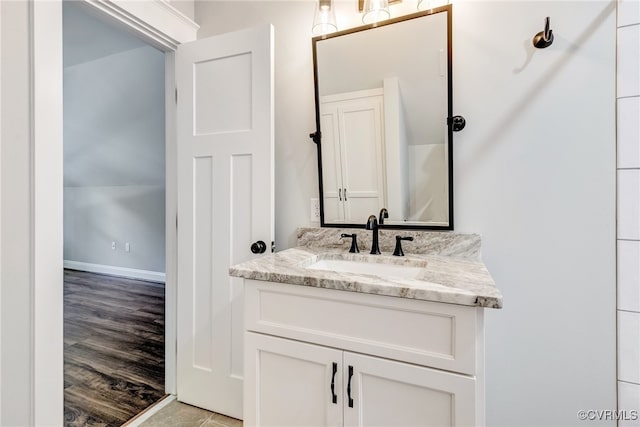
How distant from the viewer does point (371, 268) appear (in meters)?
1.31

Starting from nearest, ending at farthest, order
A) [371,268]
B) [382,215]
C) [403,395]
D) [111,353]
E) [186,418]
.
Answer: [403,395] < [371,268] < [382,215] < [186,418] < [111,353]

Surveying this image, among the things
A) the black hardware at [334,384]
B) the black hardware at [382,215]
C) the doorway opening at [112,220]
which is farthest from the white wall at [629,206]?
the doorway opening at [112,220]

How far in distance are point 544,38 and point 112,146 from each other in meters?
3.98

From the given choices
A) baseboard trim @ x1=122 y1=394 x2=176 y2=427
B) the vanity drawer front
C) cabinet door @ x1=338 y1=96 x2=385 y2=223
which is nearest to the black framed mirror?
cabinet door @ x1=338 y1=96 x2=385 y2=223

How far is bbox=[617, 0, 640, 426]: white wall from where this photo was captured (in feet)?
3.68

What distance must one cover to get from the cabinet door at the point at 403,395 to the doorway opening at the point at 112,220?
4.76ft

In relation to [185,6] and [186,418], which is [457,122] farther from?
[186,418]

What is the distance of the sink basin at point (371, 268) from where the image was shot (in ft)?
4.04

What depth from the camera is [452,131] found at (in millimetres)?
1343

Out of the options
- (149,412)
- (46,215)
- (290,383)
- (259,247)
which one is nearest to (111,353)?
(149,412)

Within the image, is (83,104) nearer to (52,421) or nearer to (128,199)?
(128,199)

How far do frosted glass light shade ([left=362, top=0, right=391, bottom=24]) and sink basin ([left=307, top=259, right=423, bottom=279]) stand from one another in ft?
3.73

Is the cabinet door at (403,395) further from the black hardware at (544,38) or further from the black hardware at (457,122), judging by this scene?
the black hardware at (544,38)

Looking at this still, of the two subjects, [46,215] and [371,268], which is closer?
[46,215]
